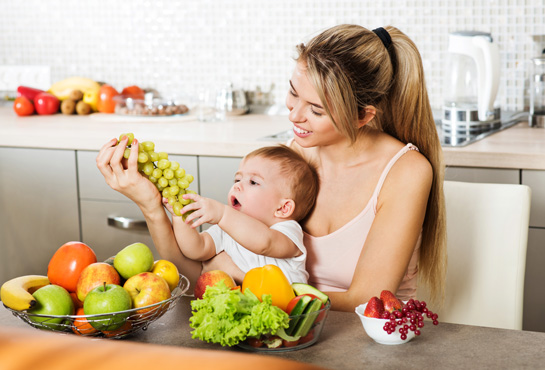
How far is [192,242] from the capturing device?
1374mm

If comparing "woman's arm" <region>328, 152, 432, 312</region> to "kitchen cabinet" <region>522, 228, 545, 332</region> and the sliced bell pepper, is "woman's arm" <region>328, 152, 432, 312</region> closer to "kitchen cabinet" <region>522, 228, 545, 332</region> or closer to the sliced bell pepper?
the sliced bell pepper

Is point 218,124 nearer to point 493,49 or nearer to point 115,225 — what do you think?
point 115,225

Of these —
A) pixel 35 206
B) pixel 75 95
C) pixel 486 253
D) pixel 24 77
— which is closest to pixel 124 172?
pixel 486 253

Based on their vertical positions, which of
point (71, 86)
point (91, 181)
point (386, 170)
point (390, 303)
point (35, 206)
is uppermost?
point (71, 86)

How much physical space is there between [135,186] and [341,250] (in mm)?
484

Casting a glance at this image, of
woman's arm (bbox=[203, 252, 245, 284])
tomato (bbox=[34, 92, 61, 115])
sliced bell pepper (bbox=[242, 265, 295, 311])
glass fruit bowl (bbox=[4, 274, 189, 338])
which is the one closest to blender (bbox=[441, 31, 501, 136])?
woman's arm (bbox=[203, 252, 245, 284])

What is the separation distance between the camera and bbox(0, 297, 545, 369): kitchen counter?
0.90 metres

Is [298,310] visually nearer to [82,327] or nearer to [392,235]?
[82,327]

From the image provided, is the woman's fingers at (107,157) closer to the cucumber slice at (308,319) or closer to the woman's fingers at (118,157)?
the woman's fingers at (118,157)

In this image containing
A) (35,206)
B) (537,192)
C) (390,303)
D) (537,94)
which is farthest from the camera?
(35,206)

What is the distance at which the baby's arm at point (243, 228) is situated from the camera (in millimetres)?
1185

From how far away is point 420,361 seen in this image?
904 millimetres

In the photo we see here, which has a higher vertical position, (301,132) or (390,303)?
(301,132)

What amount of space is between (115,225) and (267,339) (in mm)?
1645
